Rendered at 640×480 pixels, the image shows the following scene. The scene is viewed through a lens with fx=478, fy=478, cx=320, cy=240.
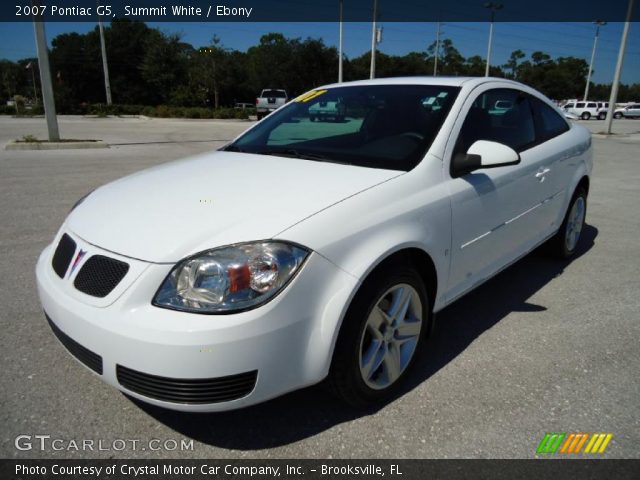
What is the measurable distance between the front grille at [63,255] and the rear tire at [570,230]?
12.8ft

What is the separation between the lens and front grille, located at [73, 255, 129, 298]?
1925 millimetres

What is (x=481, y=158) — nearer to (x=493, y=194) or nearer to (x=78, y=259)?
(x=493, y=194)

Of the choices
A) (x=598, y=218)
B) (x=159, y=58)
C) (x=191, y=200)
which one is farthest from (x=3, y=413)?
(x=159, y=58)

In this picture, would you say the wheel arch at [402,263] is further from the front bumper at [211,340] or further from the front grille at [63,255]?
the front grille at [63,255]

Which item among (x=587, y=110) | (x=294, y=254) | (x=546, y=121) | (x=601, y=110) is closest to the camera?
(x=294, y=254)

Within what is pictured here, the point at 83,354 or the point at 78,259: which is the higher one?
the point at 78,259

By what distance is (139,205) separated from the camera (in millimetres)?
2299

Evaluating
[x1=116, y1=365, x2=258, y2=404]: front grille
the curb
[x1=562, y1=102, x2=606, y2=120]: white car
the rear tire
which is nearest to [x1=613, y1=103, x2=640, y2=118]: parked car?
[x1=562, y1=102, x2=606, y2=120]: white car

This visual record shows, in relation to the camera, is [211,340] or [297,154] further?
[297,154]

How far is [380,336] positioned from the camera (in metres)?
2.31

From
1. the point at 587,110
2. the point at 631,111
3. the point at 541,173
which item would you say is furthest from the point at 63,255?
the point at 631,111

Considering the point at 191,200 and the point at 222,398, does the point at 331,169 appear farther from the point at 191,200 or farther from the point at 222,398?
the point at 222,398

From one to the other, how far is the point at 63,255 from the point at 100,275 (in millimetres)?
449

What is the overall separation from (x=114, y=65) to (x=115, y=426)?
69.8 metres
